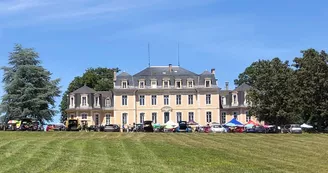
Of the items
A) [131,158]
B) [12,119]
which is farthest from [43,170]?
[12,119]

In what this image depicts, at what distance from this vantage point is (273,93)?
67.0m

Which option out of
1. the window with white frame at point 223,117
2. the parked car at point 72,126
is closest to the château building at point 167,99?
the window with white frame at point 223,117

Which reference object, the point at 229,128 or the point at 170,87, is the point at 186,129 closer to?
the point at 229,128

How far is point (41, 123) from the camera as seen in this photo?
8100cm

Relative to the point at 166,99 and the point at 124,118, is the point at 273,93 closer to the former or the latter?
the point at 166,99

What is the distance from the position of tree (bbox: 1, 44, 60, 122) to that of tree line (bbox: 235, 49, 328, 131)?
32046 mm

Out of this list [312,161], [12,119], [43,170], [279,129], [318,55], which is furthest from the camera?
[12,119]

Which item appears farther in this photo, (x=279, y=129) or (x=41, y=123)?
(x=41, y=123)

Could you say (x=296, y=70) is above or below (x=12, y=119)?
above

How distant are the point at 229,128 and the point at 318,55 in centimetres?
1729

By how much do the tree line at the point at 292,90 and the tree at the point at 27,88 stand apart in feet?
105

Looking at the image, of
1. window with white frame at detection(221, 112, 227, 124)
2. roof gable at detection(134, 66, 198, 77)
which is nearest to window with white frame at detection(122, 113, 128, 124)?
roof gable at detection(134, 66, 198, 77)

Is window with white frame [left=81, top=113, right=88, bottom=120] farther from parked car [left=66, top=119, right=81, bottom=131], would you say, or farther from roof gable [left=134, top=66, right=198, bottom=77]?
parked car [left=66, top=119, right=81, bottom=131]

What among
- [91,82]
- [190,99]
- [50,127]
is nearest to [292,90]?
[190,99]
